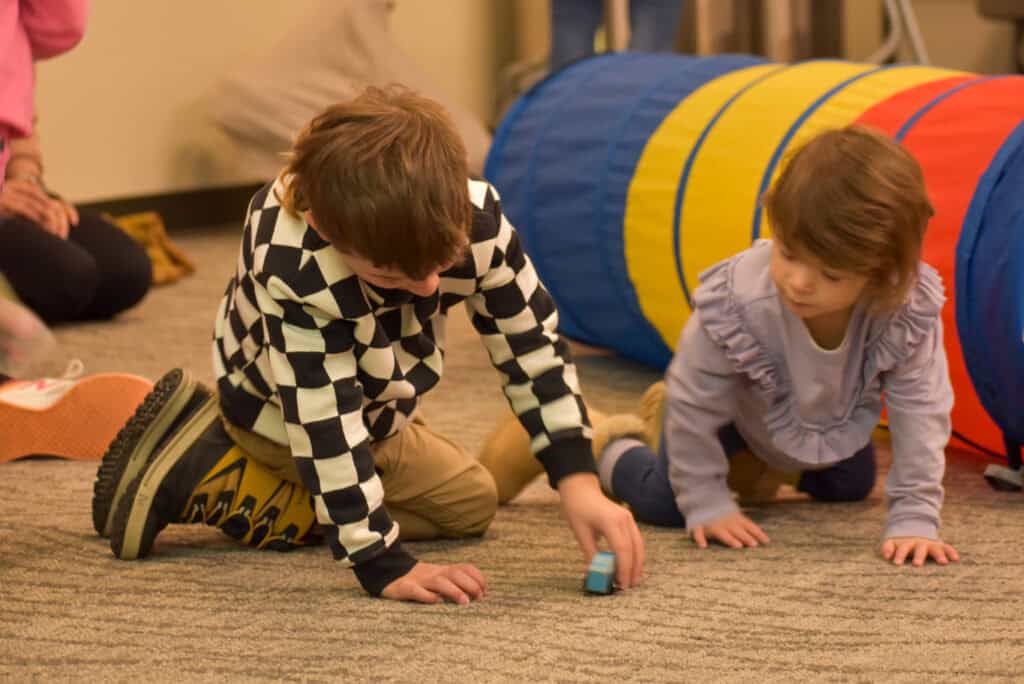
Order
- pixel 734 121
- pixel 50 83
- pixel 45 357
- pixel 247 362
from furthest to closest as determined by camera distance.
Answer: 1. pixel 50 83
2. pixel 45 357
3. pixel 734 121
4. pixel 247 362

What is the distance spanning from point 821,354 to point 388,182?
1.54ft

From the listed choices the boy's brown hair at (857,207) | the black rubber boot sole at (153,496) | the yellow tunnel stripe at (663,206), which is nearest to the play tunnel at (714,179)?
the yellow tunnel stripe at (663,206)

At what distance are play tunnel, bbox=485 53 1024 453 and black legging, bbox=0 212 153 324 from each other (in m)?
0.72

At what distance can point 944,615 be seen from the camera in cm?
113

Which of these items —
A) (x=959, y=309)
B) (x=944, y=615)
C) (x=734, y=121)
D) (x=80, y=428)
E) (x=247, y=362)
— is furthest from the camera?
(x=734, y=121)

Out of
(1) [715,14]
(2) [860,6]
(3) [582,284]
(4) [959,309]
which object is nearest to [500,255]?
(4) [959,309]

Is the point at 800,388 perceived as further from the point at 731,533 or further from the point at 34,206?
the point at 34,206

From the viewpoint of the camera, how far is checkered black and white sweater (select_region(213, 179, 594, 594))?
3.70 feet

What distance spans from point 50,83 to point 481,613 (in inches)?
91.7

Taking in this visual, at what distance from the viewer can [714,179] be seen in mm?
1765

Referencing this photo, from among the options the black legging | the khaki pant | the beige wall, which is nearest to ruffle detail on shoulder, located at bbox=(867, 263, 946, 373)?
the khaki pant

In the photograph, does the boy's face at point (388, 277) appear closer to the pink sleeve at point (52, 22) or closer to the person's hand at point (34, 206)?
the pink sleeve at point (52, 22)

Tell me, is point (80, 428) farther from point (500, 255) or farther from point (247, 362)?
point (500, 255)

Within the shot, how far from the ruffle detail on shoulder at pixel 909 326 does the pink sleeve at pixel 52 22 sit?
86 cm
